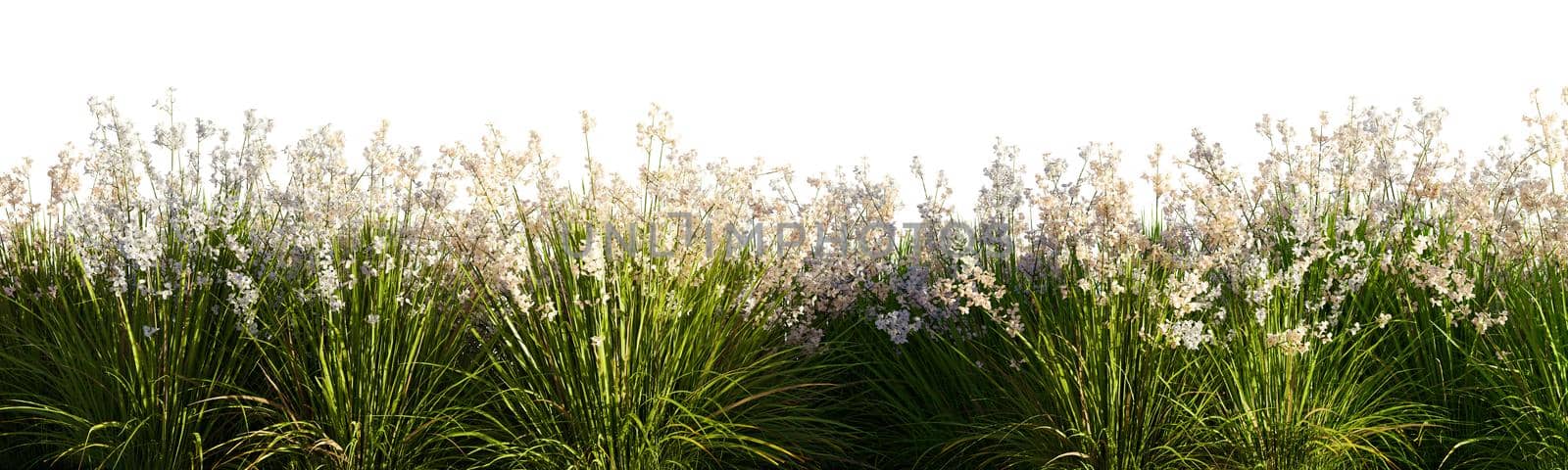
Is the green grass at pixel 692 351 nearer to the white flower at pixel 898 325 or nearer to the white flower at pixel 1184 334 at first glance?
the white flower at pixel 1184 334

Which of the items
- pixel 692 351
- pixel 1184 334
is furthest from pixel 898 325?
pixel 1184 334

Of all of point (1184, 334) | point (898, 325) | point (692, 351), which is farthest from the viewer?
point (898, 325)

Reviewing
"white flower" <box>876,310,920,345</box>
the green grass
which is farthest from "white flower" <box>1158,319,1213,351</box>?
"white flower" <box>876,310,920,345</box>

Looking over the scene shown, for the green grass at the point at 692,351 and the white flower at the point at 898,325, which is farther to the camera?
the white flower at the point at 898,325

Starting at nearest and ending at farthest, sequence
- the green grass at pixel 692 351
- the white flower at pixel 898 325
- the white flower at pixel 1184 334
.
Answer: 1. the white flower at pixel 1184 334
2. the green grass at pixel 692 351
3. the white flower at pixel 898 325

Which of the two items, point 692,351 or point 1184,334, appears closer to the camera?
point 1184,334

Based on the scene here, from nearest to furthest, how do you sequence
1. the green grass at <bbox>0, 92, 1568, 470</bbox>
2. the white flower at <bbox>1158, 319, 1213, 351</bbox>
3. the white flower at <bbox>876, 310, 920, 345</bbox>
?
the white flower at <bbox>1158, 319, 1213, 351</bbox> < the green grass at <bbox>0, 92, 1568, 470</bbox> < the white flower at <bbox>876, 310, 920, 345</bbox>

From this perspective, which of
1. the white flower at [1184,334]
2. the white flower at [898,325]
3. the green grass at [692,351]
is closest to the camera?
the white flower at [1184,334]

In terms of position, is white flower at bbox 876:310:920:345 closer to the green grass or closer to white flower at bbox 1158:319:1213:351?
the green grass

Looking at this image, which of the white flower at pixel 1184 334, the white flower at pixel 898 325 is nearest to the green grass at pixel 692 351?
the white flower at pixel 1184 334

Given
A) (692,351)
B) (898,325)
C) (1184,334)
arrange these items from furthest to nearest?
1. (898,325)
2. (692,351)
3. (1184,334)

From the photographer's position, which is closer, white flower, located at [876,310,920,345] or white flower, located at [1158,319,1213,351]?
white flower, located at [1158,319,1213,351]

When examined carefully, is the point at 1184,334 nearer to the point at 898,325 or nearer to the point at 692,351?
the point at 898,325

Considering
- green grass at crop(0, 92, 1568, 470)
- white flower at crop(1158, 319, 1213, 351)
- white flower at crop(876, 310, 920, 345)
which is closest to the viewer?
white flower at crop(1158, 319, 1213, 351)
